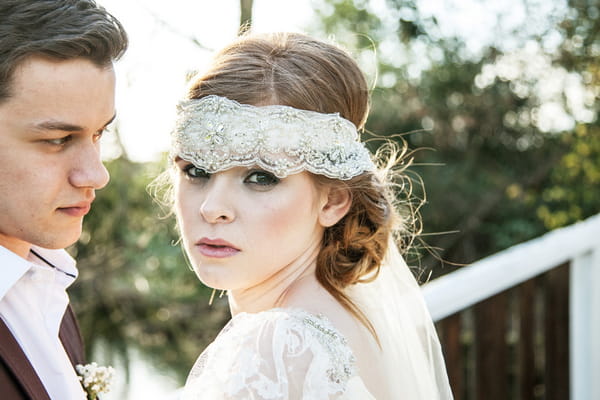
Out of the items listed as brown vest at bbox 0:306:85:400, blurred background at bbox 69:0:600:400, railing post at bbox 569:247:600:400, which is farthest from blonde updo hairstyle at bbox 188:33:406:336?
blurred background at bbox 69:0:600:400

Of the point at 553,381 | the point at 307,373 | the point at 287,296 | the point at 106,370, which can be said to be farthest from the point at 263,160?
the point at 553,381

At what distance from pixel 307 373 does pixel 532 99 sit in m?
9.05

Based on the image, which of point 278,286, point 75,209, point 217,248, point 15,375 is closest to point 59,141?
point 75,209

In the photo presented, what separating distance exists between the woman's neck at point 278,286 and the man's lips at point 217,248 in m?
0.18

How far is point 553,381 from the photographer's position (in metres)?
3.58

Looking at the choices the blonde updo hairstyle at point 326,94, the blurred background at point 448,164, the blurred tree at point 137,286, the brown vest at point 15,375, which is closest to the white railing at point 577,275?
the blonde updo hairstyle at point 326,94

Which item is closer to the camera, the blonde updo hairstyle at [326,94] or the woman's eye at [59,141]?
the woman's eye at [59,141]

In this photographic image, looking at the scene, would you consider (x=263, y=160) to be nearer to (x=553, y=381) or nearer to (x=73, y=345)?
(x=73, y=345)

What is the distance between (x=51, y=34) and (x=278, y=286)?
95 cm

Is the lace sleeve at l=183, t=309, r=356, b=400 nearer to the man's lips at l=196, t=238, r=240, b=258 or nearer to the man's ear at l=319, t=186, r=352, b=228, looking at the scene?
the man's lips at l=196, t=238, r=240, b=258

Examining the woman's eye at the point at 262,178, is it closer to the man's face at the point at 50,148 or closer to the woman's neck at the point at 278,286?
the woman's neck at the point at 278,286

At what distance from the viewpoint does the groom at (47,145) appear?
174 cm

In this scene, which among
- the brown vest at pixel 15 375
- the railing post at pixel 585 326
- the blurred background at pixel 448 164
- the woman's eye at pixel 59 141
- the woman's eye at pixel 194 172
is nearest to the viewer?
the brown vest at pixel 15 375

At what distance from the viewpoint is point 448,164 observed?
33.3 ft
